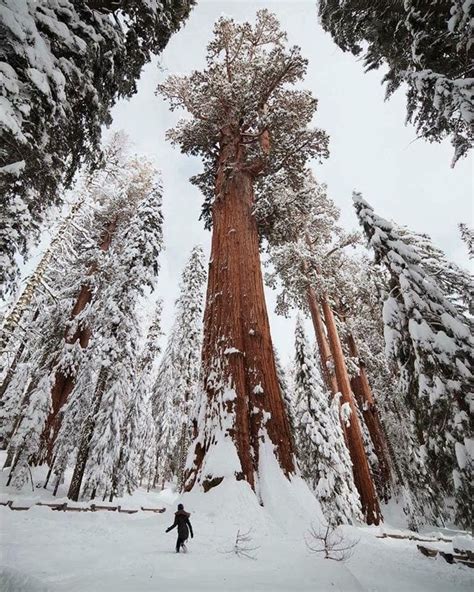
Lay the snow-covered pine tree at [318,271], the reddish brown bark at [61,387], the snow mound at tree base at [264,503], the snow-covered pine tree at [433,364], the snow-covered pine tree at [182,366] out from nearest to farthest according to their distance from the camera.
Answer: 1. the snow-covered pine tree at [433,364]
2. the snow mound at tree base at [264,503]
3. the snow-covered pine tree at [318,271]
4. the reddish brown bark at [61,387]
5. the snow-covered pine tree at [182,366]

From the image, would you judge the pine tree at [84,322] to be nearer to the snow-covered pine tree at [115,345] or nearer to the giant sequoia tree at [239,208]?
the snow-covered pine tree at [115,345]

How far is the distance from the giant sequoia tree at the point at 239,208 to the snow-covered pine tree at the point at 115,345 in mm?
4042

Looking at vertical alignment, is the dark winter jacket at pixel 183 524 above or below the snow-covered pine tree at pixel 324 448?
below

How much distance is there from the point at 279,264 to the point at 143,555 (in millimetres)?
12648

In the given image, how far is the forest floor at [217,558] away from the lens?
2520mm

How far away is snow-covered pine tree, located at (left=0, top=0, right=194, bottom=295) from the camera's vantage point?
331 cm

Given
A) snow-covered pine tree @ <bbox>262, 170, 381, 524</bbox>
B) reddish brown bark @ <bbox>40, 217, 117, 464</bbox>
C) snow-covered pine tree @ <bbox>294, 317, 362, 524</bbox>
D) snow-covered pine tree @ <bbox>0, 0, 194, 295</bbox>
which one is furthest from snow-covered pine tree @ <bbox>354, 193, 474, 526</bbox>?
reddish brown bark @ <bbox>40, 217, 117, 464</bbox>

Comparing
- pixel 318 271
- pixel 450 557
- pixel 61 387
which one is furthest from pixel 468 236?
pixel 61 387

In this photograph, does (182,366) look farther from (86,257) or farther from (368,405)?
(368,405)

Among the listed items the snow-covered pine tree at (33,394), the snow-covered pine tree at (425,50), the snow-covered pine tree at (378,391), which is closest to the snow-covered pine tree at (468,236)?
the snow-covered pine tree at (378,391)

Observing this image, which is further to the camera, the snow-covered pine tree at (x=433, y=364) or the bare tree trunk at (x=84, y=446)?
the bare tree trunk at (x=84, y=446)

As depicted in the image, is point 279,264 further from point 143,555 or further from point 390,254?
point 143,555

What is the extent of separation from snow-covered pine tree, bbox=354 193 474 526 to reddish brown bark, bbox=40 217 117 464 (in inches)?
532

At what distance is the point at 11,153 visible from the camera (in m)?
4.17
